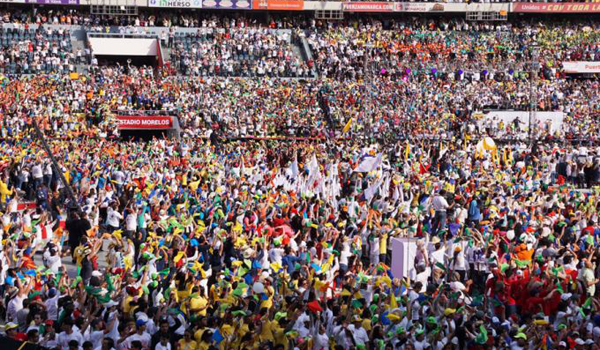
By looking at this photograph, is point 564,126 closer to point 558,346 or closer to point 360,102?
point 360,102

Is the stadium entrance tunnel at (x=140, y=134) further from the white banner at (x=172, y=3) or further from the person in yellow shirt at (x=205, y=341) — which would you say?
the person in yellow shirt at (x=205, y=341)

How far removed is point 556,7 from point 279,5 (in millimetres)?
14854

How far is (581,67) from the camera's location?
152ft

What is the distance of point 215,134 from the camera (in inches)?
1372

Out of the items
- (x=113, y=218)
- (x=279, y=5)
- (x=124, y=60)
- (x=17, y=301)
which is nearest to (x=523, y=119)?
(x=279, y=5)

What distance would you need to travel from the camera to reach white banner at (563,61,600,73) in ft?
152

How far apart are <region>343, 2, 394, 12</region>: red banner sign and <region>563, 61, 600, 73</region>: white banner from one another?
379 inches

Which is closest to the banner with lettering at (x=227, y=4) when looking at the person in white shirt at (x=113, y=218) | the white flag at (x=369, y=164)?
the white flag at (x=369, y=164)

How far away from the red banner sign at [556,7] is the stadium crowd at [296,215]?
8.13 meters

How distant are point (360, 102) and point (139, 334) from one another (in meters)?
30.2

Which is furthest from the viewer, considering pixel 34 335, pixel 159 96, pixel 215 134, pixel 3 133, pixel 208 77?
pixel 208 77

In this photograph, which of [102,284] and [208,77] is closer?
[102,284]

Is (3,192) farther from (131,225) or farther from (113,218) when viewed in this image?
(131,225)

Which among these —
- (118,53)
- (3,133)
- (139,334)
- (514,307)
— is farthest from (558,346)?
(118,53)
